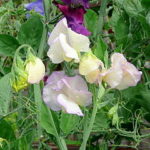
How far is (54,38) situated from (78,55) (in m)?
0.05

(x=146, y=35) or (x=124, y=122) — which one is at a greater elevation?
(x=146, y=35)

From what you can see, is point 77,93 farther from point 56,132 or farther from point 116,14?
point 116,14

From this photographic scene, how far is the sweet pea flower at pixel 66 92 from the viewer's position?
68 cm

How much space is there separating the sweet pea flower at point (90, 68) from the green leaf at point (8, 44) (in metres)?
→ 0.35

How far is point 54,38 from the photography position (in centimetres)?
70

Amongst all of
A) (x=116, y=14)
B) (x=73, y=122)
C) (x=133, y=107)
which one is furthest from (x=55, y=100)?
(x=116, y=14)

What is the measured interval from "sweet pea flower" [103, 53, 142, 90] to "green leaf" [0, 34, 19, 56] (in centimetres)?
35

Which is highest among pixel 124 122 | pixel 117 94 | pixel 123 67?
pixel 123 67

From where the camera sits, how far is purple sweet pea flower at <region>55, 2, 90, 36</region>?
2.98 ft

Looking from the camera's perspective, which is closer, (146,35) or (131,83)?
(131,83)

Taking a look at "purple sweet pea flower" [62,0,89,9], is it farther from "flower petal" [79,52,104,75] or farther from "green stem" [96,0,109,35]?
"flower petal" [79,52,104,75]

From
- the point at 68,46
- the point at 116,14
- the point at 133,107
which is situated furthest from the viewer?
the point at 116,14

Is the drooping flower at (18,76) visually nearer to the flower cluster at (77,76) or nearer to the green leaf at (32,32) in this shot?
the flower cluster at (77,76)

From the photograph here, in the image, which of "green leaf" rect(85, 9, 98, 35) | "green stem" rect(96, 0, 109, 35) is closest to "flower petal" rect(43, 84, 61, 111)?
"green stem" rect(96, 0, 109, 35)
